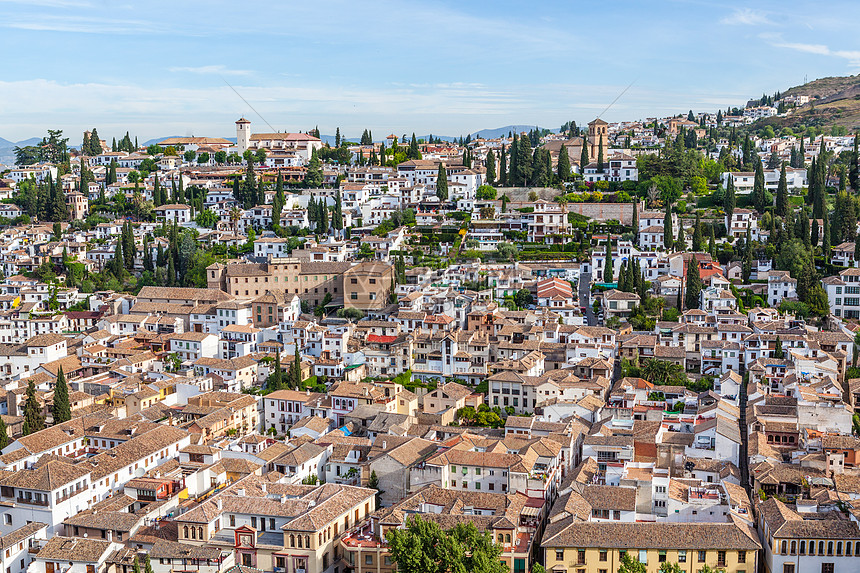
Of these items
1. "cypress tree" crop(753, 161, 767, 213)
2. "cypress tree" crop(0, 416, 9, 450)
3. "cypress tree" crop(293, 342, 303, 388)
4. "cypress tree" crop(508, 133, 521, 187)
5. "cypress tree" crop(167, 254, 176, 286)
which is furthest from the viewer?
"cypress tree" crop(508, 133, 521, 187)

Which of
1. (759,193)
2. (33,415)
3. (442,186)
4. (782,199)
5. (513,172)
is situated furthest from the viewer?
(513,172)

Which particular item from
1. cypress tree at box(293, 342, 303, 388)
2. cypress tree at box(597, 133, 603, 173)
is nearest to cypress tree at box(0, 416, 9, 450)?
cypress tree at box(293, 342, 303, 388)

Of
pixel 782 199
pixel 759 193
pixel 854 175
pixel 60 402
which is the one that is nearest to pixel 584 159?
pixel 759 193

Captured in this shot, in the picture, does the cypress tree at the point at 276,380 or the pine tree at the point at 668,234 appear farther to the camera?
the pine tree at the point at 668,234

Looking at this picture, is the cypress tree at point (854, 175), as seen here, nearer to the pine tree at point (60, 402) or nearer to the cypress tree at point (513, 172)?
the cypress tree at point (513, 172)

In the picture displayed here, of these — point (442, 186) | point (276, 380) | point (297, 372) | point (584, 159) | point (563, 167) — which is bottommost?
point (276, 380)

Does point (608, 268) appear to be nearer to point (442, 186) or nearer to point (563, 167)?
point (442, 186)

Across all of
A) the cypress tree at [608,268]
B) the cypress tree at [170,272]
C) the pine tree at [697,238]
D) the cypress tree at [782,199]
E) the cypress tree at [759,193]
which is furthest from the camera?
the cypress tree at [759,193]

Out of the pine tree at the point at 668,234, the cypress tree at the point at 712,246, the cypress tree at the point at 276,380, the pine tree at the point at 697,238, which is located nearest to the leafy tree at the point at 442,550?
the cypress tree at the point at 276,380

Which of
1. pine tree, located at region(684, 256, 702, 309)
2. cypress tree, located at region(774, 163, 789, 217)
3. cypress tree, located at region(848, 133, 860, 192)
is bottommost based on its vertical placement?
pine tree, located at region(684, 256, 702, 309)

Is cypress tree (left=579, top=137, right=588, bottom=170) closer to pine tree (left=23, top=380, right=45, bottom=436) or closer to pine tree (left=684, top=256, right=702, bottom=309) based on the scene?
pine tree (left=684, top=256, right=702, bottom=309)

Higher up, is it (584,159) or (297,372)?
(584,159)

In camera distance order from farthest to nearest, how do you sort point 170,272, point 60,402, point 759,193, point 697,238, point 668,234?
point 759,193 < point 170,272 < point 697,238 < point 668,234 < point 60,402
